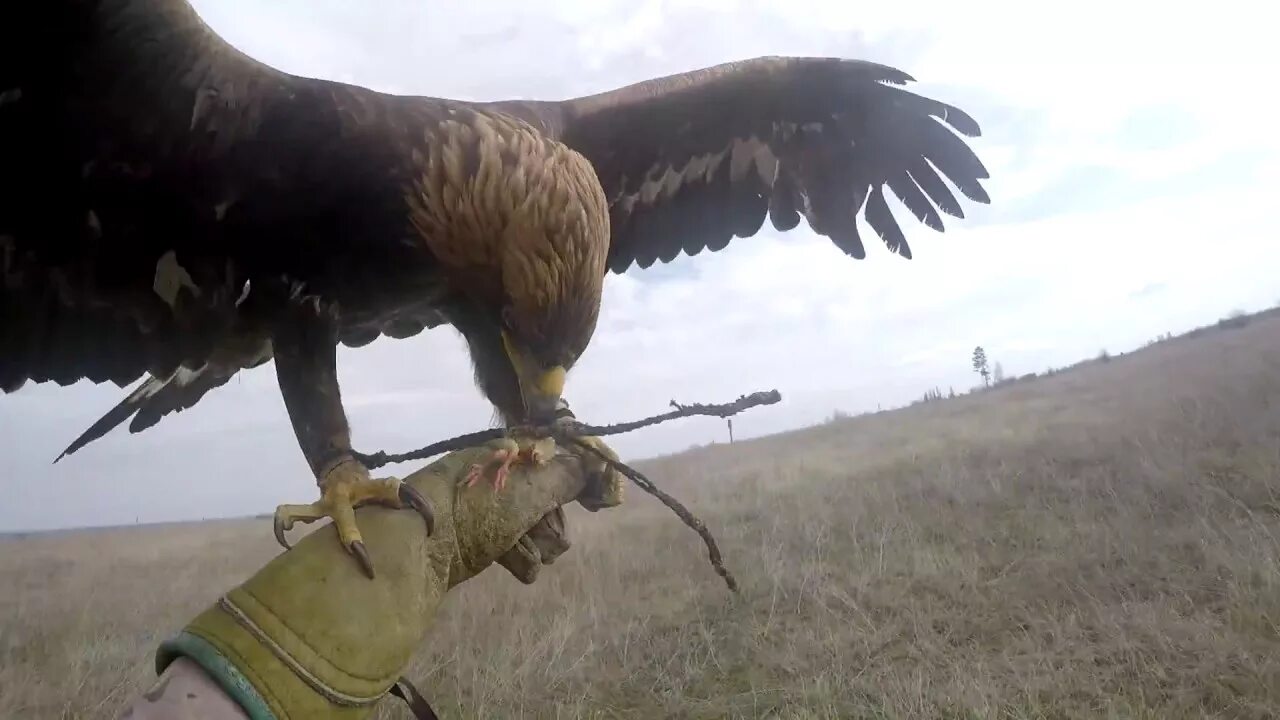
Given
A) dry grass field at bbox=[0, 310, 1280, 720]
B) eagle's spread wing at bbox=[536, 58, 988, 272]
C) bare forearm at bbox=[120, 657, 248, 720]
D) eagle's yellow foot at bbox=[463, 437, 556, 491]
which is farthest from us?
dry grass field at bbox=[0, 310, 1280, 720]

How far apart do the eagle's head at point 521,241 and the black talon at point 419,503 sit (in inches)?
12.9

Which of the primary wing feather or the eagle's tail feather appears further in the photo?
the eagle's tail feather

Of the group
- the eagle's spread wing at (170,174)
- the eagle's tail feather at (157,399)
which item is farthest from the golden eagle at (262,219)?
the eagle's tail feather at (157,399)

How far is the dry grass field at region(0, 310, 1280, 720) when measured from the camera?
91.7 inches

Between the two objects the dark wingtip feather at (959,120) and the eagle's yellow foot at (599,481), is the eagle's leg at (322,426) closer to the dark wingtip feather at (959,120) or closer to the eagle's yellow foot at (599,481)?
the eagle's yellow foot at (599,481)

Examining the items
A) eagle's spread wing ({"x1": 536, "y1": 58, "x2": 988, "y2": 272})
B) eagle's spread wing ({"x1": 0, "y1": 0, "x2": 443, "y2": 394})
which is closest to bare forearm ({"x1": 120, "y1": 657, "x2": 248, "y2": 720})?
eagle's spread wing ({"x1": 0, "y1": 0, "x2": 443, "y2": 394})

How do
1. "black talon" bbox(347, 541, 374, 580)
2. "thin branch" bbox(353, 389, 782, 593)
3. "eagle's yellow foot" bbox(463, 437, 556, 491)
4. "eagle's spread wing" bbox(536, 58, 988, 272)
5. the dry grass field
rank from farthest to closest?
1. the dry grass field
2. "eagle's spread wing" bbox(536, 58, 988, 272)
3. "eagle's yellow foot" bbox(463, 437, 556, 491)
4. "thin branch" bbox(353, 389, 782, 593)
5. "black talon" bbox(347, 541, 374, 580)

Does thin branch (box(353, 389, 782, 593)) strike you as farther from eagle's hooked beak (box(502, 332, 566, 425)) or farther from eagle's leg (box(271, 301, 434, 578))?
eagle's hooked beak (box(502, 332, 566, 425))

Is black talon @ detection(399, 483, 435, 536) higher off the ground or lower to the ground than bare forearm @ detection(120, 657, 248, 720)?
higher

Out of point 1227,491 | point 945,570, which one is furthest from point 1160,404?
point 945,570

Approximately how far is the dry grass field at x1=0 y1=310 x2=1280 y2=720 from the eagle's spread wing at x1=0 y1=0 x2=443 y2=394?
1.59 meters

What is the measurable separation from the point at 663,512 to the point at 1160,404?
3.73 meters

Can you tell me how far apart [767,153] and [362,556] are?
6.72 feet

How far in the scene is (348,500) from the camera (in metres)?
1.23
